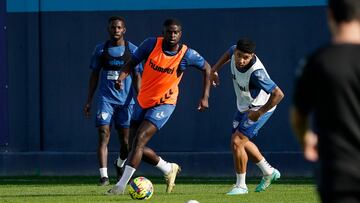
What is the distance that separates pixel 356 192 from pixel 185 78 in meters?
13.5

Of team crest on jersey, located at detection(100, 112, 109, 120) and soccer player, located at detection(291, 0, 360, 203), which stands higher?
soccer player, located at detection(291, 0, 360, 203)

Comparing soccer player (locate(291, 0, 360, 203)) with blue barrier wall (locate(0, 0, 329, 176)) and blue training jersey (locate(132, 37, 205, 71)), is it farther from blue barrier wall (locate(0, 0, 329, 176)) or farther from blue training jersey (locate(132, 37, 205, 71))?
blue barrier wall (locate(0, 0, 329, 176))

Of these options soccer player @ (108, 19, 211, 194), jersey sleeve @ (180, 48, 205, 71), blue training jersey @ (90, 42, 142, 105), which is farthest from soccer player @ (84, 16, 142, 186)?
jersey sleeve @ (180, 48, 205, 71)

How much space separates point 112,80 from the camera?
1611 cm

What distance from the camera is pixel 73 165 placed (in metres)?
19.0

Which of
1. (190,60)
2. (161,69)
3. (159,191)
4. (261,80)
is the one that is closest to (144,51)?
(161,69)

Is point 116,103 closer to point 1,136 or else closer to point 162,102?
point 162,102

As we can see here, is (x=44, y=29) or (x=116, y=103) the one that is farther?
(x=44, y=29)

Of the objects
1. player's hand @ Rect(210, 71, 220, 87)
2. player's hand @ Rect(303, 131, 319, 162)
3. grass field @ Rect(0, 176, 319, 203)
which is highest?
player's hand @ Rect(303, 131, 319, 162)

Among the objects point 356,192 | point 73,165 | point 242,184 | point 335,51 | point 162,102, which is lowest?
point 73,165

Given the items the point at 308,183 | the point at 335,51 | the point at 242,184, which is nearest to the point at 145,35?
the point at 308,183

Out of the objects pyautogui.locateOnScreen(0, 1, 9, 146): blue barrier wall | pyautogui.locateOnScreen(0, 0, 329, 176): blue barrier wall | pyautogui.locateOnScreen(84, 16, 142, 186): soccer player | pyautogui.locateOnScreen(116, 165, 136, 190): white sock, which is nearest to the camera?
pyautogui.locateOnScreen(116, 165, 136, 190): white sock

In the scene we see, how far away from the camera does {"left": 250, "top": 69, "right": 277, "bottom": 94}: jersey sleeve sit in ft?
45.0

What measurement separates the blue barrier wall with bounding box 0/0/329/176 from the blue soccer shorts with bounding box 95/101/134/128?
8.36 ft
